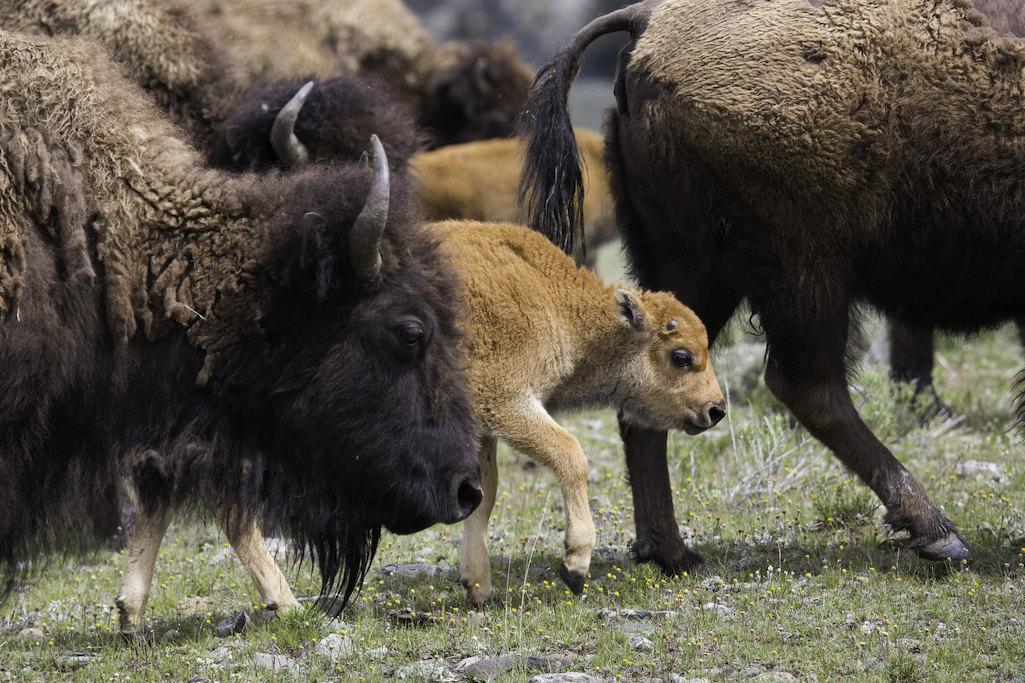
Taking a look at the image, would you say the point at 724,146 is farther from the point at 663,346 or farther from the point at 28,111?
the point at 28,111

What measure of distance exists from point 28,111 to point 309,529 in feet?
5.10

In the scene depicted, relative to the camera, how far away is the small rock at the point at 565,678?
13.3ft

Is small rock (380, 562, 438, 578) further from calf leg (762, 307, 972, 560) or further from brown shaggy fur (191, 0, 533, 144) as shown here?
brown shaggy fur (191, 0, 533, 144)

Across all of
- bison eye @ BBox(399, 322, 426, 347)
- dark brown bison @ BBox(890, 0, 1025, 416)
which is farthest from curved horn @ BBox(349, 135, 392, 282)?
dark brown bison @ BBox(890, 0, 1025, 416)

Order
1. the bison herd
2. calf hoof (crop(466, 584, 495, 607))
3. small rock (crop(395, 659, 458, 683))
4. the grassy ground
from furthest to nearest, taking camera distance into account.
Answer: calf hoof (crop(466, 584, 495, 607)) → the grassy ground → small rock (crop(395, 659, 458, 683)) → the bison herd

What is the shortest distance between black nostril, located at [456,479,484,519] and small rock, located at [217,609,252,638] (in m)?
1.20

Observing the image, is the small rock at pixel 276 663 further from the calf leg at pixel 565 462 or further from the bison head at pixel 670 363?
the bison head at pixel 670 363

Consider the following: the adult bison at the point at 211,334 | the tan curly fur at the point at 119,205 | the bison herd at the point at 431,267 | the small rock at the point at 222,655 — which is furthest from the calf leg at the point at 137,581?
the tan curly fur at the point at 119,205

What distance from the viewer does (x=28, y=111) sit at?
4.03 m

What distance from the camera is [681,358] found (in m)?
5.36

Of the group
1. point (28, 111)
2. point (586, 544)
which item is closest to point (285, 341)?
point (28, 111)

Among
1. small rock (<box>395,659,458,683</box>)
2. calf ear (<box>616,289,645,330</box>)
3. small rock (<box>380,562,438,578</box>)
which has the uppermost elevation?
calf ear (<box>616,289,645,330</box>)

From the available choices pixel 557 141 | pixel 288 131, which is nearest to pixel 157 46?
pixel 288 131

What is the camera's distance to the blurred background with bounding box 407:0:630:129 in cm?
2427
